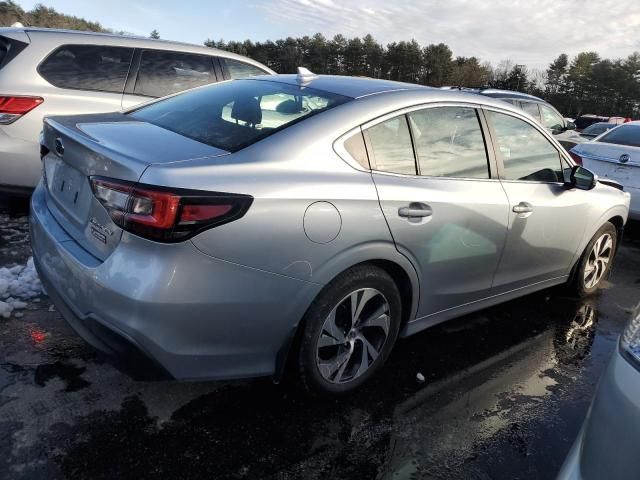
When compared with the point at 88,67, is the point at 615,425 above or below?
below

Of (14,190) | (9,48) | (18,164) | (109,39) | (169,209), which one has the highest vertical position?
(109,39)

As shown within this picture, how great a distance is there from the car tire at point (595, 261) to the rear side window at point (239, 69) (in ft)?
13.4

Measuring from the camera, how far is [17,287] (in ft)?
11.6

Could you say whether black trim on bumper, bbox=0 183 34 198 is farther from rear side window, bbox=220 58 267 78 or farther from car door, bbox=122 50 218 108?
rear side window, bbox=220 58 267 78

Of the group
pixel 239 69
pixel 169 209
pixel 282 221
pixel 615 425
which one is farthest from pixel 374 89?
pixel 239 69

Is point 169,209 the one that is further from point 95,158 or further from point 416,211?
point 416,211

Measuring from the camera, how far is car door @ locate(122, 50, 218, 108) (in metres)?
5.33

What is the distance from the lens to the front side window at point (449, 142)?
9.32 feet

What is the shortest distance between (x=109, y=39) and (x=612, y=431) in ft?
17.8

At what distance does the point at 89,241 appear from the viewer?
226 cm

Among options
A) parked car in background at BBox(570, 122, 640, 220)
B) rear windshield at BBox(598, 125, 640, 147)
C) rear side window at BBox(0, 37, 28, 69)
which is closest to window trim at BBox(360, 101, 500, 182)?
rear side window at BBox(0, 37, 28, 69)

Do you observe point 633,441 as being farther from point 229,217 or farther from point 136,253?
point 136,253

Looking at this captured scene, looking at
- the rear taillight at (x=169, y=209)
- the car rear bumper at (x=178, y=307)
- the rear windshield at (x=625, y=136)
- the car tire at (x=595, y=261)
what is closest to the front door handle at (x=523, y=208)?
the car tire at (x=595, y=261)

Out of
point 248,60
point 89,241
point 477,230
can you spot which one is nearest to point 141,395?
point 89,241
